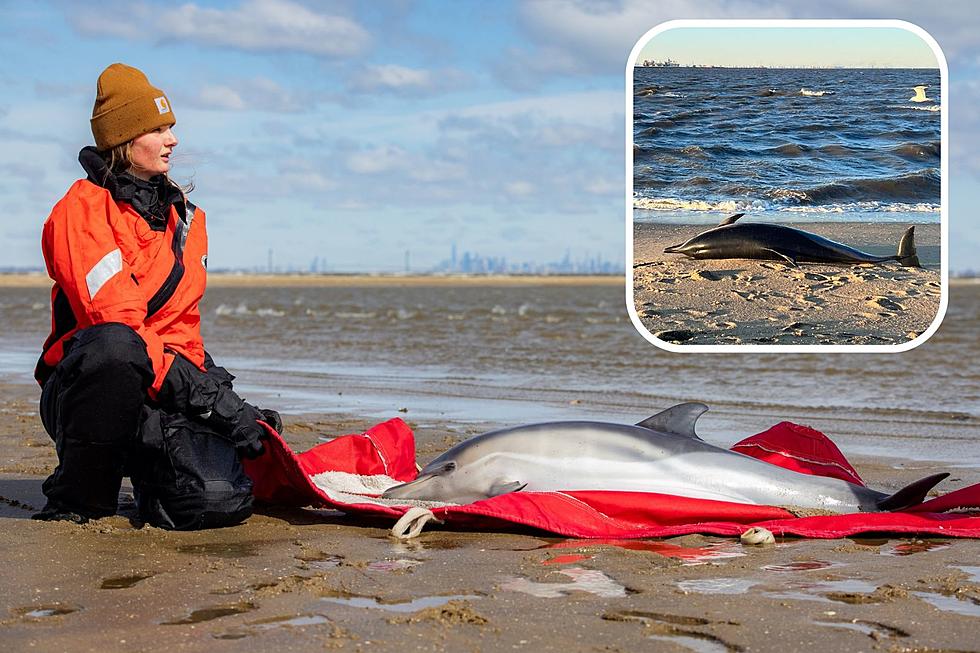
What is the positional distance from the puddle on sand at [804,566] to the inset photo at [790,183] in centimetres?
93

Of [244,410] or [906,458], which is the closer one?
[244,410]

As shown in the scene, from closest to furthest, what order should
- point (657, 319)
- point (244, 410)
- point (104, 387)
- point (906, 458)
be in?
point (657, 319), point (104, 387), point (244, 410), point (906, 458)

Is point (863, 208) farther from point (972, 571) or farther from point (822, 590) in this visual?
point (972, 571)

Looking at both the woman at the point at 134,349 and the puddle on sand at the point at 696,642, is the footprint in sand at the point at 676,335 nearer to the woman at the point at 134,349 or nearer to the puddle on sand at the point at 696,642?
the puddle on sand at the point at 696,642

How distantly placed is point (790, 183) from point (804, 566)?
64.8 inches

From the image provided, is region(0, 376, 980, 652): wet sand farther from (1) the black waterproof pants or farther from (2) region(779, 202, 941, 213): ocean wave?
(2) region(779, 202, 941, 213): ocean wave

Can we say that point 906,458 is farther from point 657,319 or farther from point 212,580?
point 212,580

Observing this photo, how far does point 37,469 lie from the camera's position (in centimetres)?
794

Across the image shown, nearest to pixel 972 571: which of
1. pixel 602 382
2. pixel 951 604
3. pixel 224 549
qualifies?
pixel 951 604

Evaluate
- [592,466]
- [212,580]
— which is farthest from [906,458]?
[212,580]

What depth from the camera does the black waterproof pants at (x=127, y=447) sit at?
18.7ft

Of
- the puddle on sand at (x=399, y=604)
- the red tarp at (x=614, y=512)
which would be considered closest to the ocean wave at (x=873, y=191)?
the red tarp at (x=614, y=512)

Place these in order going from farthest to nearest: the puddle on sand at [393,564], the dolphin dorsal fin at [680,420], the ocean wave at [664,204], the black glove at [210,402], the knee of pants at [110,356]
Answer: the dolphin dorsal fin at [680,420] < the black glove at [210,402] < the knee of pants at [110,356] < the puddle on sand at [393,564] < the ocean wave at [664,204]

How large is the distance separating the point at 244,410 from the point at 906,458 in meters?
5.41
